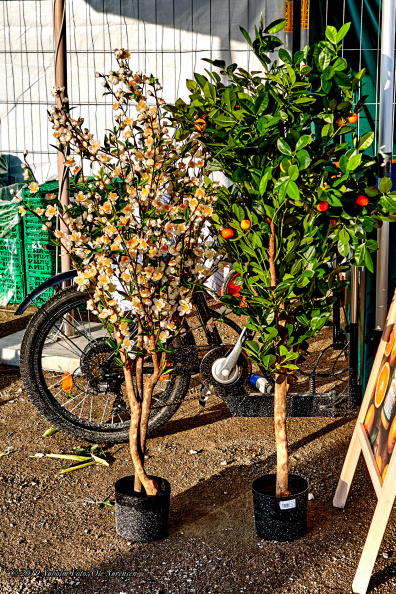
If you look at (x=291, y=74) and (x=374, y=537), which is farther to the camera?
(x=374, y=537)

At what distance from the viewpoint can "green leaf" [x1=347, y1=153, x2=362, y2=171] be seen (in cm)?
238

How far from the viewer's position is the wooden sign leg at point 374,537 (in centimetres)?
242

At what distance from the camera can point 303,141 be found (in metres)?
2.37

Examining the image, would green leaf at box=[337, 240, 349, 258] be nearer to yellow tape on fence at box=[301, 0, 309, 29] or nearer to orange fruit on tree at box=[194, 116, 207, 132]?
orange fruit on tree at box=[194, 116, 207, 132]

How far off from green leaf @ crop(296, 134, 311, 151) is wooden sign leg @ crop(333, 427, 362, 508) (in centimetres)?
130

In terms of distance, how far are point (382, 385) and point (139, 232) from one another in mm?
1138

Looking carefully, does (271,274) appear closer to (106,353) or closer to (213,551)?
(213,551)

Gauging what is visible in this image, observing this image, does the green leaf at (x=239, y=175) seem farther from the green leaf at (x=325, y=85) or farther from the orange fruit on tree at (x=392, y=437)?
the orange fruit on tree at (x=392, y=437)

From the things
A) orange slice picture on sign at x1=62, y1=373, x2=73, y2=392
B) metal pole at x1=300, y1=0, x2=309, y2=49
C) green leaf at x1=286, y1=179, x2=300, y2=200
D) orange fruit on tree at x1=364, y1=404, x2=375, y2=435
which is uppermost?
metal pole at x1=300, y1=0, x2=309, y2=49

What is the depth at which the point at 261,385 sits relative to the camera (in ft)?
12.1

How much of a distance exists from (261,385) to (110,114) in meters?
5.13

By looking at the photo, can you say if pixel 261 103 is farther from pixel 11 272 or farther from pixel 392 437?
pixel 11 272

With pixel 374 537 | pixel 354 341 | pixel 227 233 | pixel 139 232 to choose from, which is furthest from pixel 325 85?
pixel 354 341

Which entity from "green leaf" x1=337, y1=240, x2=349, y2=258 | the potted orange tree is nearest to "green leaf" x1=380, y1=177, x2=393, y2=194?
the potted orange tree
